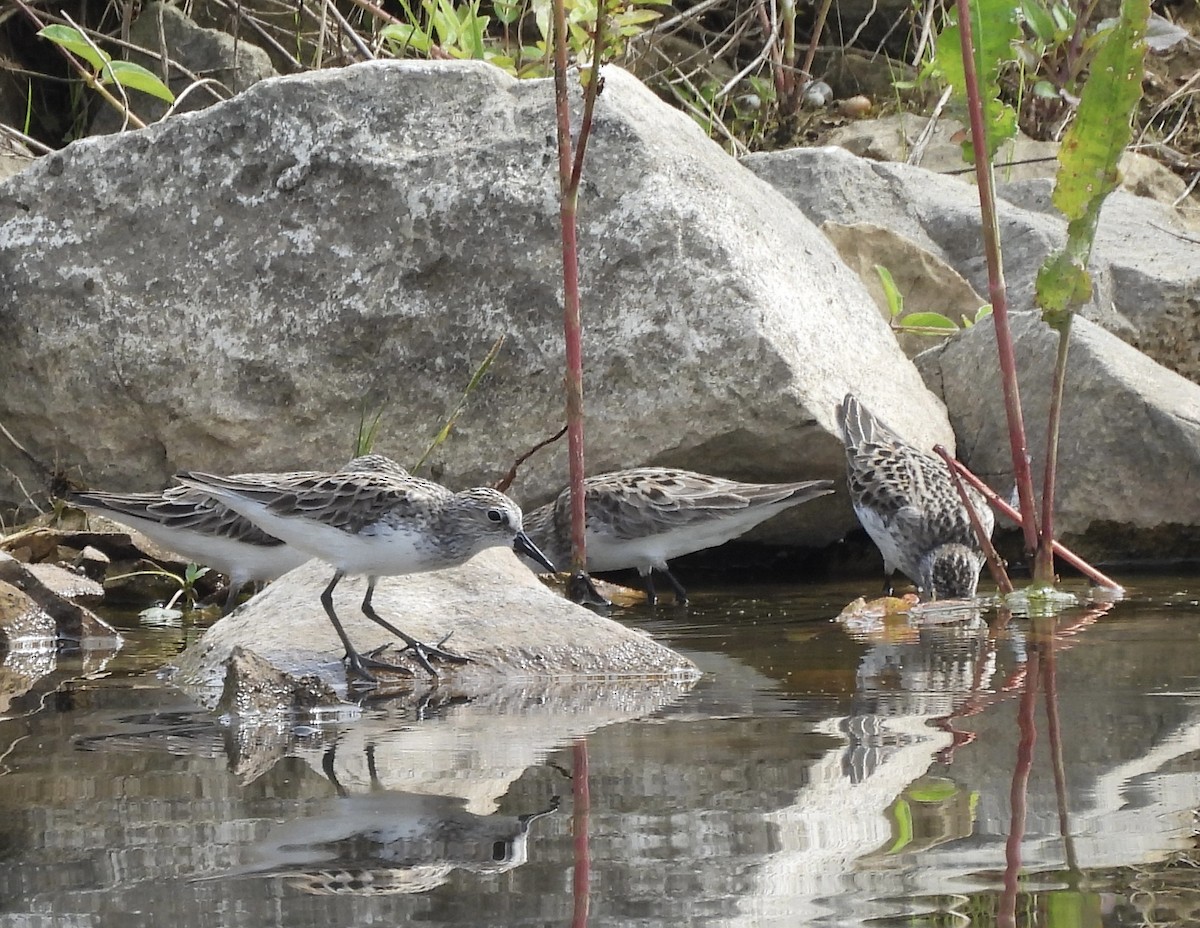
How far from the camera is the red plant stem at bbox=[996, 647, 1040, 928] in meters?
2.46

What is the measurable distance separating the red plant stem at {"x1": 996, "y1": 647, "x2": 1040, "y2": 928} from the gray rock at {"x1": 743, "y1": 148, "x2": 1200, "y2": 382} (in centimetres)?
481

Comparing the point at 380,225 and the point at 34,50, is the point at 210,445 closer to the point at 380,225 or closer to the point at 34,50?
the point at 380,225

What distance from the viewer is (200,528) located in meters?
6.68

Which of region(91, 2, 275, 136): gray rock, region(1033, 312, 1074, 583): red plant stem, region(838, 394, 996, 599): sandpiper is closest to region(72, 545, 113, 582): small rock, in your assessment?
region(838, 394, 996, 599): sandpiper

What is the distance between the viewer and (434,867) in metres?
2.80

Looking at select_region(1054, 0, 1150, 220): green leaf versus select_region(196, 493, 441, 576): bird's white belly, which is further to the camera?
select_region(1054, 0, 1150, 220): green leaf

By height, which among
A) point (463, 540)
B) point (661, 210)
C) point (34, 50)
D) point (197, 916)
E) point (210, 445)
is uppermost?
point (34, 50)

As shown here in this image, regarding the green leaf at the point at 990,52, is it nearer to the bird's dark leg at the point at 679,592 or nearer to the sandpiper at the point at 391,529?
the bird's dark leg at the point at 679,592

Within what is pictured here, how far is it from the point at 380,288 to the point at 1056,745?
4.49 meters

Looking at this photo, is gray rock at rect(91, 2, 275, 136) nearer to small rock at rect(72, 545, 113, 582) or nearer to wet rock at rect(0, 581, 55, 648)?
small rock at rect(72, 545, 113, 582)

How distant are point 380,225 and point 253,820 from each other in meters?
4.68

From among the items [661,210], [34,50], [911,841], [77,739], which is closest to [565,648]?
[77,739]

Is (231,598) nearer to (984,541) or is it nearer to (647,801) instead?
(984,541)

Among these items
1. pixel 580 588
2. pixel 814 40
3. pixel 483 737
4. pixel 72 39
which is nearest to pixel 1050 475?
pixel 580 588
